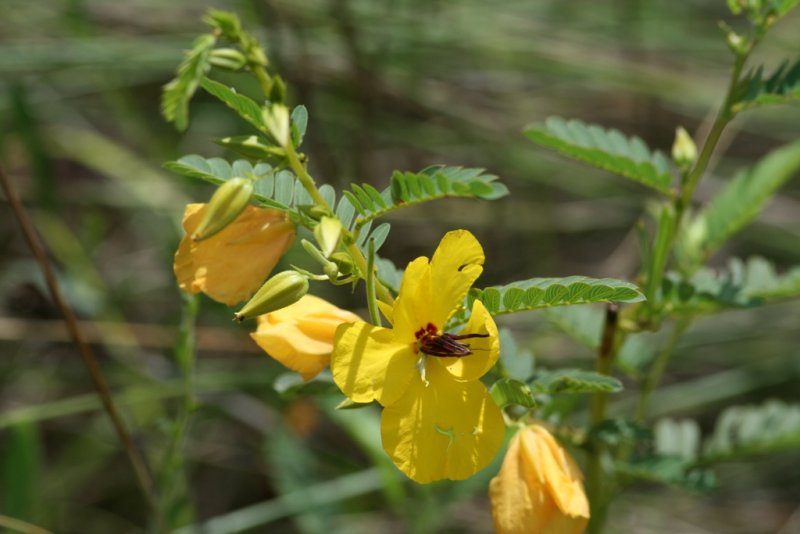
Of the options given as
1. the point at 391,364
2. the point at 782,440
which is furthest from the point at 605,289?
the point at 782,440

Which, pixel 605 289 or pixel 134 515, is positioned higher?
pixel 605 289

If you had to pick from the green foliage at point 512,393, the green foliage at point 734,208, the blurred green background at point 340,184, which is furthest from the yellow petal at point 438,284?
the blurred green background at point 340,184

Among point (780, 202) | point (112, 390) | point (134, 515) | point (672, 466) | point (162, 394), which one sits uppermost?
point (672, 466)

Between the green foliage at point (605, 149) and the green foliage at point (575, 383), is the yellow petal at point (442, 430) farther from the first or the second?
the green foliage at point (605, 149)

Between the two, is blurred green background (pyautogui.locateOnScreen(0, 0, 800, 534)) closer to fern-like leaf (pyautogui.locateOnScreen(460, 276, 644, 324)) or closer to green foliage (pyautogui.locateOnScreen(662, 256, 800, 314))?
green foliage (pyautogui.locateOnScreen(662, 256, 800, 314))

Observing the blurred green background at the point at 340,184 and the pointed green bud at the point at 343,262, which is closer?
the pointed green bud at the point at 343,262

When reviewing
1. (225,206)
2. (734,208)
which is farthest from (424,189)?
(734,208)

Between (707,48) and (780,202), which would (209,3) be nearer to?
(707,48)
